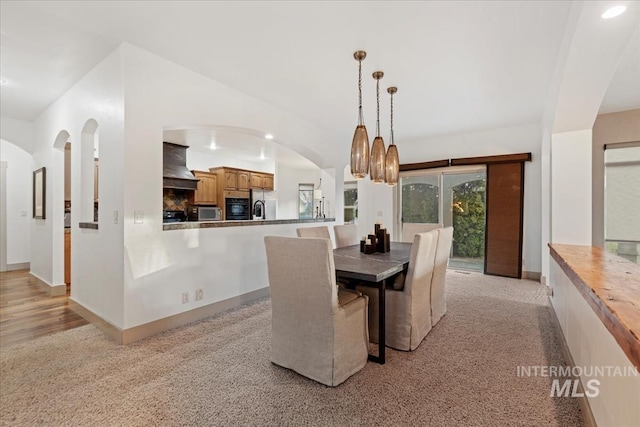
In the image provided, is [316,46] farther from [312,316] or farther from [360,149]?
[312,316]

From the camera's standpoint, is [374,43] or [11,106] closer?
[374,43]

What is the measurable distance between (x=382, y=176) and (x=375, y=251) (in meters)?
0.78

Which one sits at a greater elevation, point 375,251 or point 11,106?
point 11,106

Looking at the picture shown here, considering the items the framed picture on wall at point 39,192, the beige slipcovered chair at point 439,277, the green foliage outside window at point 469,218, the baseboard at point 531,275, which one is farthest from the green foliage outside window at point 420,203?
the framed picture on wall at point 39,192

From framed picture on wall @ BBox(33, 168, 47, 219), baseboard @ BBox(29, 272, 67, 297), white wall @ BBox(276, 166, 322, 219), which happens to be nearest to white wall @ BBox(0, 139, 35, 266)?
framed picture on wall @ BBox(33, 168, 47, 219)

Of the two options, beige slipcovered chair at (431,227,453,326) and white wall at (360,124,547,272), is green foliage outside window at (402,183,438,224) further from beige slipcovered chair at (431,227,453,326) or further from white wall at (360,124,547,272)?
beige slipcovered chair at (431,227,453,326)

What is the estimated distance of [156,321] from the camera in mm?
2777

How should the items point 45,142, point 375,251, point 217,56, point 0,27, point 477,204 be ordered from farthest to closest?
point 477,204 → point 45,142 → point 375,251 → point 217,56 → point 0,27

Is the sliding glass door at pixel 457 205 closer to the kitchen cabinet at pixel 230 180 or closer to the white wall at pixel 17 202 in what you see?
the kitchen cabinet at pixel 230 180

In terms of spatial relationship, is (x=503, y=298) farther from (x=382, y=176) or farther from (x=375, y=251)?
(x=382, y=176)

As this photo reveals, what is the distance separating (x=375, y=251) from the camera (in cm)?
305

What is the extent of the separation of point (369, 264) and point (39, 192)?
5.00 metres

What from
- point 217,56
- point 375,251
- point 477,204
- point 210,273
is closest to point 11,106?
point 217,56

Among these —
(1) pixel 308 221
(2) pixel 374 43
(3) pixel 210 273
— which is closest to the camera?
(2) pixel 374 43
